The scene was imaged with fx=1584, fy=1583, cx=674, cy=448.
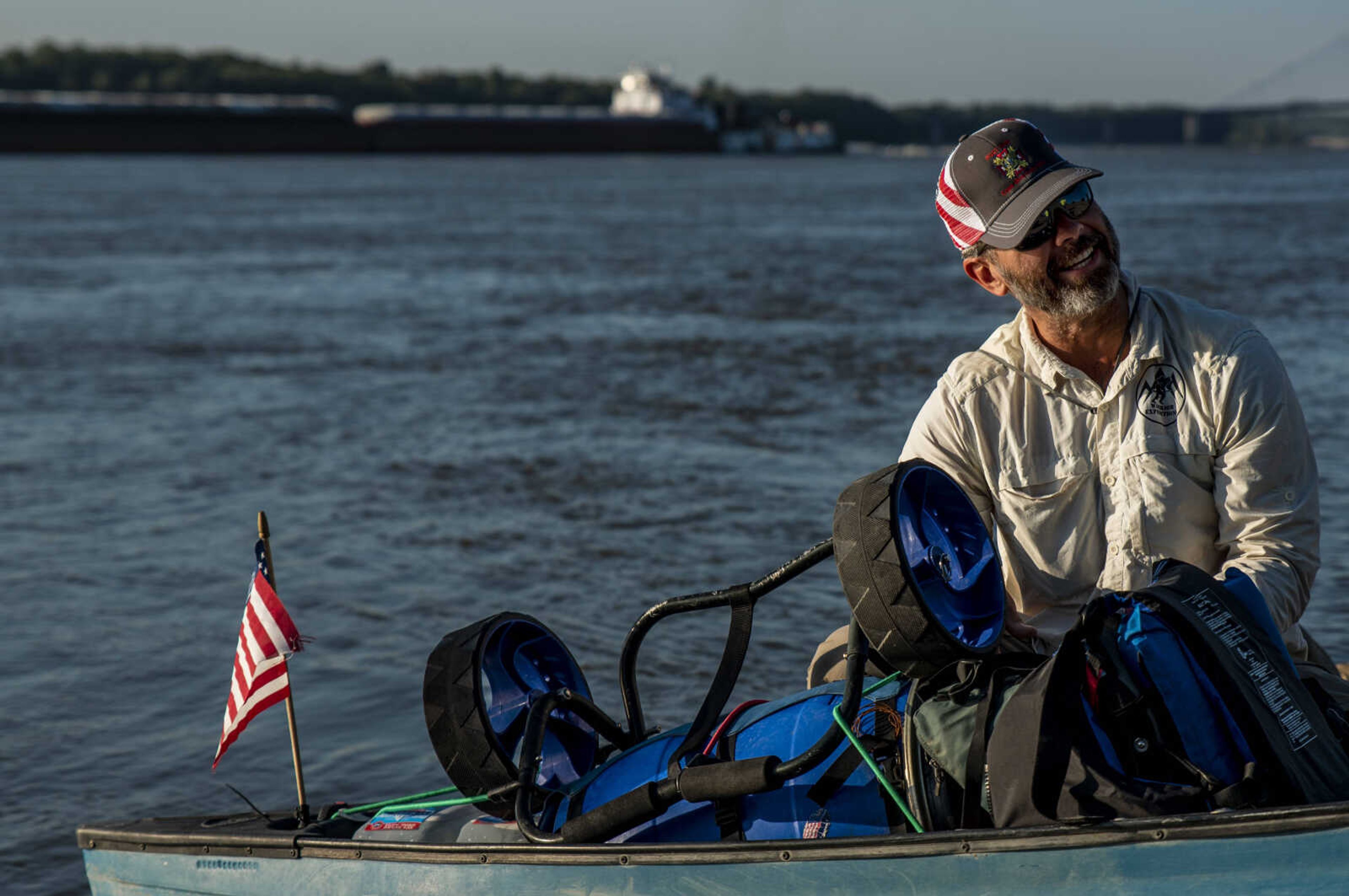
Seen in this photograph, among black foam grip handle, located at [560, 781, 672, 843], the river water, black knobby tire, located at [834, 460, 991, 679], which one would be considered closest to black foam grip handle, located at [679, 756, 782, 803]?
black foam grip handle, located at [560, 781, 672, 843]

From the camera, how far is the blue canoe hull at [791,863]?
2.41 metres

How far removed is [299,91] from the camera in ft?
433

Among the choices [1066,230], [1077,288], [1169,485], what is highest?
→ [1066,230]

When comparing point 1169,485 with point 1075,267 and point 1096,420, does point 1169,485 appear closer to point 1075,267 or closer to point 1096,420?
point 1096,420

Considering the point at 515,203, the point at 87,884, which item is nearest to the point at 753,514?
the point at 87,884

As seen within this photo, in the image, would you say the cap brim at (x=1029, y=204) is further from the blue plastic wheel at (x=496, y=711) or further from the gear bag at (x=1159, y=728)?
the blue plastic wheel at (x=496, y=711)

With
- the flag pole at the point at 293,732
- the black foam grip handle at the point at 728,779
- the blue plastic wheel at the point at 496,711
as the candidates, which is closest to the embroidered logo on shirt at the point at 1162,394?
the black foam grip handle at the point at 728,779

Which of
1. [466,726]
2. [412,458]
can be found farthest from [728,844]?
[412,458]

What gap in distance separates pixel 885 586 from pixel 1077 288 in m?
0.75

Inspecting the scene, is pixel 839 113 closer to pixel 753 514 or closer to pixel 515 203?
pixel 515 203

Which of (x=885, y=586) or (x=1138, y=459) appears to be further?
(x=1138, y=459)

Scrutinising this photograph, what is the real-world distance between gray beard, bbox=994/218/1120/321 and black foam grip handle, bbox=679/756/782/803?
99 centimetres

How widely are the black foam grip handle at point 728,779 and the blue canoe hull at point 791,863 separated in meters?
0.10

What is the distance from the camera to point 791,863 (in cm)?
273
